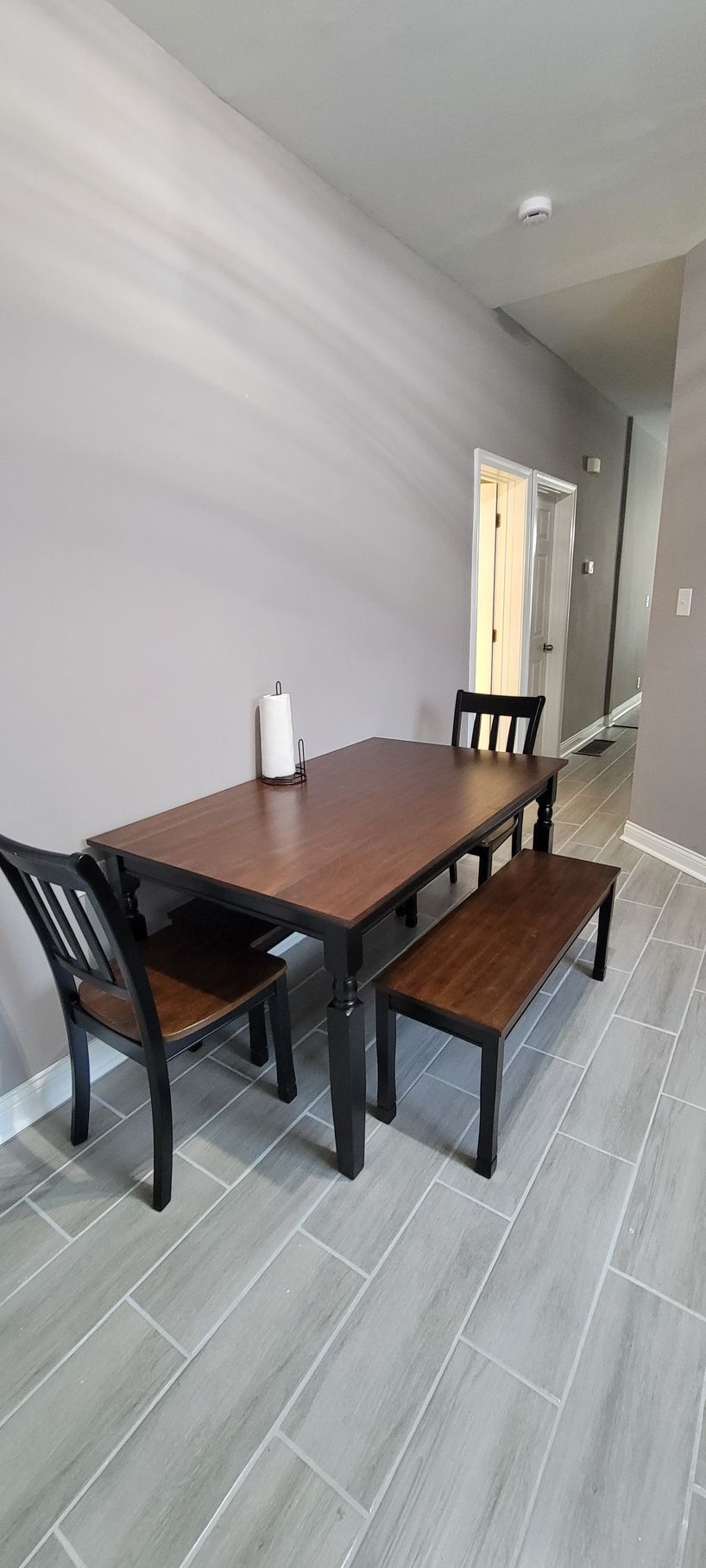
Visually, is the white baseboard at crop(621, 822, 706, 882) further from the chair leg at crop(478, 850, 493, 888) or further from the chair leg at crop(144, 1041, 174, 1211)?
the chair leg at crop(144, 1041, 174, 1211)

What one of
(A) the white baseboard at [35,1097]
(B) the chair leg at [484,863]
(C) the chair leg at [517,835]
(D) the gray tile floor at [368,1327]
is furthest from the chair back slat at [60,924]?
(C) the chair leg at [517,835]

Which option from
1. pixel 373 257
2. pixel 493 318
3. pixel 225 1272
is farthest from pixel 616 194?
pixel 225 1272

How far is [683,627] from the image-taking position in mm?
3141

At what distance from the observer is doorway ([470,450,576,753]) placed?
3.96 m

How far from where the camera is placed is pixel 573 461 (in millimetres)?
4578

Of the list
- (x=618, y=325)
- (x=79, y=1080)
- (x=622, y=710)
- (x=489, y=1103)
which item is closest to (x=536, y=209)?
(x=618, y=325)

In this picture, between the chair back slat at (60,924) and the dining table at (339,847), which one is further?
the dining table at (339,847)

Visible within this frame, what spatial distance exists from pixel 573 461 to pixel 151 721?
155 inches

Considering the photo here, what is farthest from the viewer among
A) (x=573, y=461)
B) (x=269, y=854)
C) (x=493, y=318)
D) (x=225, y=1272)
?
(x=573, y=461)

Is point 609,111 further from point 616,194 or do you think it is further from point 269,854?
point 269,854

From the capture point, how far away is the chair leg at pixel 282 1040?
1669 millimetres

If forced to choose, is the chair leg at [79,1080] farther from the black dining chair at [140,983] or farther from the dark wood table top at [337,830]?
the dark wood table top at [337,830]

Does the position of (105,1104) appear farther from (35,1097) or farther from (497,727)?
(497,727)

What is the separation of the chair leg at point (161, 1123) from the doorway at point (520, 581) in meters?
2.85
